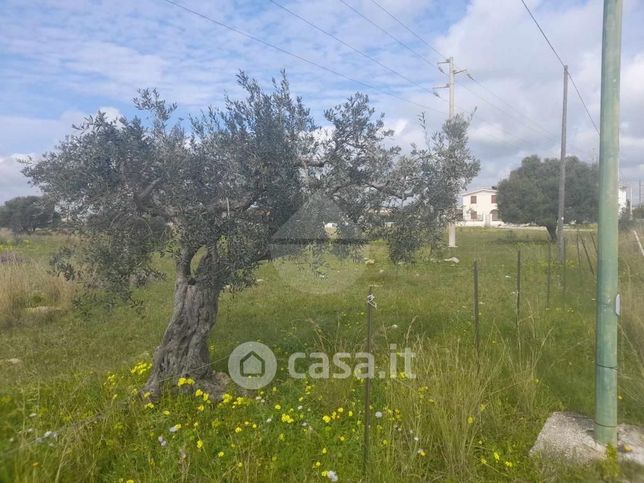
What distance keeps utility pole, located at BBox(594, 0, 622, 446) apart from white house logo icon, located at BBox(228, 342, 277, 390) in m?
3.30

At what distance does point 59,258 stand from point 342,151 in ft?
10.0

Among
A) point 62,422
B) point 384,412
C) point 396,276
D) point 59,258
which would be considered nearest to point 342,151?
point 384,412

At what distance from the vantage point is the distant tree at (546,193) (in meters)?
26.8

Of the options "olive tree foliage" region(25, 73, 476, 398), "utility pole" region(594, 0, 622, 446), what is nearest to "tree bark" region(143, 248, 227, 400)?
"olive tree foliage" region(25, 73, 476, 398)

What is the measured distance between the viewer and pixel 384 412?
4.11 m

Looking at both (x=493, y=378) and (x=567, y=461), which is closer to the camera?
(x=567, y=461)

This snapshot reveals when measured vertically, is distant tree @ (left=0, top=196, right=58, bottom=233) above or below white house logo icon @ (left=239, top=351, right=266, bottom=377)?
above

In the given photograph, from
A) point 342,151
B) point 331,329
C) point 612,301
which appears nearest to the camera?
point 612,301

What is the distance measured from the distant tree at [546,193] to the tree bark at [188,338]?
2737 cm

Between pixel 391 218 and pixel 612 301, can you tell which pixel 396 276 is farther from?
pixel 612 301

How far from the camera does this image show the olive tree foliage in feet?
13.6

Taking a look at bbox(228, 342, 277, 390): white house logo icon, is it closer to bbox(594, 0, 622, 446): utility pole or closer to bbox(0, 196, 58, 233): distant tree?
bbox(594, 0, 622, 446): utility pole

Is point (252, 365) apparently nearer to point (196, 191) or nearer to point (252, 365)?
point (252, 365)

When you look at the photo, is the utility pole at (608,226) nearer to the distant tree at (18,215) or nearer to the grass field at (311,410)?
the grass field at (311,410)
